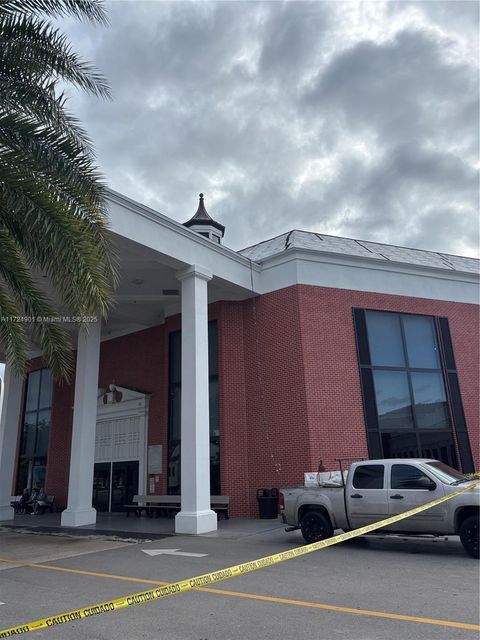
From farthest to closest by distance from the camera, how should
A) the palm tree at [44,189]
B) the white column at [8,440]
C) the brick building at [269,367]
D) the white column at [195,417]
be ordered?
the white column at [8,440] → the brick building at [269,367] → the white column at [195,417] → the palm tree at [44,189]

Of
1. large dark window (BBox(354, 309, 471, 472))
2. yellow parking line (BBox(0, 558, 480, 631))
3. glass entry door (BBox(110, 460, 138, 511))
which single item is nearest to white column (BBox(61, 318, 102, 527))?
glass entry door (BBox(110, 460, 138, 511))

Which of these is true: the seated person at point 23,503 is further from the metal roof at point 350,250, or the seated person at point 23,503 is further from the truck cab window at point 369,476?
the truck cab window at point 369,476

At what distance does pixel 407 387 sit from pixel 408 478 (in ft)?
28.9

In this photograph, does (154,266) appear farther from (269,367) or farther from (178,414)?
(178,414)

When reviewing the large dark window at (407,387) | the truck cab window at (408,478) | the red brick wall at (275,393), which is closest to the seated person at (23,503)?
the red brick wall at (275,393)

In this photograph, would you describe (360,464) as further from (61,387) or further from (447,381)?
(61,387)

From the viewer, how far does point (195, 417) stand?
13.8 metres

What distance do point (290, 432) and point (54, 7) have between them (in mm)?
12666

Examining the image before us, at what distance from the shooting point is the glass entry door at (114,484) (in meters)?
20.4

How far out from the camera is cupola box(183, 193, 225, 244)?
2220 centimetres

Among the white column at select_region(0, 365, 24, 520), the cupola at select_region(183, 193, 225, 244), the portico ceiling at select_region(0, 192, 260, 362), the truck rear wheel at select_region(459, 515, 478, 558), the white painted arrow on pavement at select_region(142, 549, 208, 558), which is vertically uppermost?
the cupola at select_region(183, 193, 225, 244)

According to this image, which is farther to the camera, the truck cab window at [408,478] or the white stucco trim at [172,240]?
the white stucco trim at [172,240]

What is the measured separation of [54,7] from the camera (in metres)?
8.91

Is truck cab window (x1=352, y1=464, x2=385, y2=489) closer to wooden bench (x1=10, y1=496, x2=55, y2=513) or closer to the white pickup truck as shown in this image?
the white pickup truck
